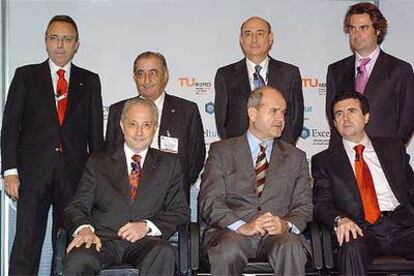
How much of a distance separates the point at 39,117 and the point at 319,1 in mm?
2749

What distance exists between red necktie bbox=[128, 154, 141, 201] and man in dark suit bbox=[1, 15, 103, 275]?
737 millimetres

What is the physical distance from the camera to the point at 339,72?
5.85 meters

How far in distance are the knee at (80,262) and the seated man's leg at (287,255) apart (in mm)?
1029

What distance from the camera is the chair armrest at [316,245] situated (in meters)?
4.57

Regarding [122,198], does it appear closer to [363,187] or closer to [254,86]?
[254,86]

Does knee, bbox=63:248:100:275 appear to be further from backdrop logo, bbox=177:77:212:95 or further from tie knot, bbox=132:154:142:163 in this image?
backdrop logo, bbox=177:77:212:95

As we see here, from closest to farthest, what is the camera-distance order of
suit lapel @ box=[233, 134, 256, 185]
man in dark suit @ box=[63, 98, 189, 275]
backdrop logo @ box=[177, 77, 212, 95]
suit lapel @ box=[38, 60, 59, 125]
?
man in dark suit @ box=[63, 98, 189, 275], suit lapel @ box=[233, 134, 256, 185], suit lapel @ box=[38, 60, 59, 125], backdrop logo @ box=[177, 77, 212, 95]

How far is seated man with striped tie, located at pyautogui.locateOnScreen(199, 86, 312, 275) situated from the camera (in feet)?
15.1

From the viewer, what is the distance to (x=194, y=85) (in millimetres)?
6734

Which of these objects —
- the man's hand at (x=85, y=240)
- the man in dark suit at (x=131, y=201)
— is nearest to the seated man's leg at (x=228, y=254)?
the man in dark suit at (x=131, y=201)

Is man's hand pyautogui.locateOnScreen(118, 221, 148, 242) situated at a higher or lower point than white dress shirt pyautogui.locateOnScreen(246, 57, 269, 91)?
lower

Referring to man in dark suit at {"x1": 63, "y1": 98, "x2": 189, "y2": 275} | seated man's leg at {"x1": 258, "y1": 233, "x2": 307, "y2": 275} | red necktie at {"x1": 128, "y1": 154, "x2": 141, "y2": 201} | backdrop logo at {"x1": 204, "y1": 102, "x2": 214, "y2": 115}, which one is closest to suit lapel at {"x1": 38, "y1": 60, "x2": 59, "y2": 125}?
man in dark suit at {"x1": 63, "y1": 98, "x2": 189, "y2": 275}

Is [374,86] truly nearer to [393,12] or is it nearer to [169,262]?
[393,12]

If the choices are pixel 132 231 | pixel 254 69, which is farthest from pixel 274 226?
pixel 254 69
